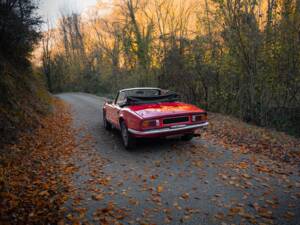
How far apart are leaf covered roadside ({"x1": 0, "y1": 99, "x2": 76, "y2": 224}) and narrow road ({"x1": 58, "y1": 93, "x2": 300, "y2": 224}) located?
416 millimetres

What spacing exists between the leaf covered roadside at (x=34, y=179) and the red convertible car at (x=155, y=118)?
1652 mm

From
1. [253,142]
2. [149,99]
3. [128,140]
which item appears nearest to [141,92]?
[149,99]

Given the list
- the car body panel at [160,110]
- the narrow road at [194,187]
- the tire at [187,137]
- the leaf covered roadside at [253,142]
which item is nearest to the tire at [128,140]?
the narrow road at [194,187]

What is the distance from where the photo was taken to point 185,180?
13.6 ft

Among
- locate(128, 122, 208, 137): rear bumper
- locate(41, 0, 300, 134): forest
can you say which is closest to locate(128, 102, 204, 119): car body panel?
locate(128, 122, 208, 137): rear bumper

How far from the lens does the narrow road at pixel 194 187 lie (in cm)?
306

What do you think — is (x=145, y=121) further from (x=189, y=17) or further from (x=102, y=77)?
(x=102, y=77)

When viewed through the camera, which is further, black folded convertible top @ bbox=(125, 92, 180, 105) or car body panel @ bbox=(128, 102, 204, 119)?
black folded convertible top @ bbox=(125, 92, 180, 105)

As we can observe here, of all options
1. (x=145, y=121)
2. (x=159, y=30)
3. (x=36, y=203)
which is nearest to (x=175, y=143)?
(x=145, y=121)

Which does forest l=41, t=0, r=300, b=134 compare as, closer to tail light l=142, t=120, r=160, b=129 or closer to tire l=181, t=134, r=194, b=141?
tire l=181, t=134, r=194, b=141

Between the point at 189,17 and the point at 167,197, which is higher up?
the point at 189,17

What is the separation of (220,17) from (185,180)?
8.78 metres

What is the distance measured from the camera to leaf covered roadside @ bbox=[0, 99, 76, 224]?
10.5 ft

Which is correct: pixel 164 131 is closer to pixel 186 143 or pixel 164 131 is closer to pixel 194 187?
pixel 186 143
